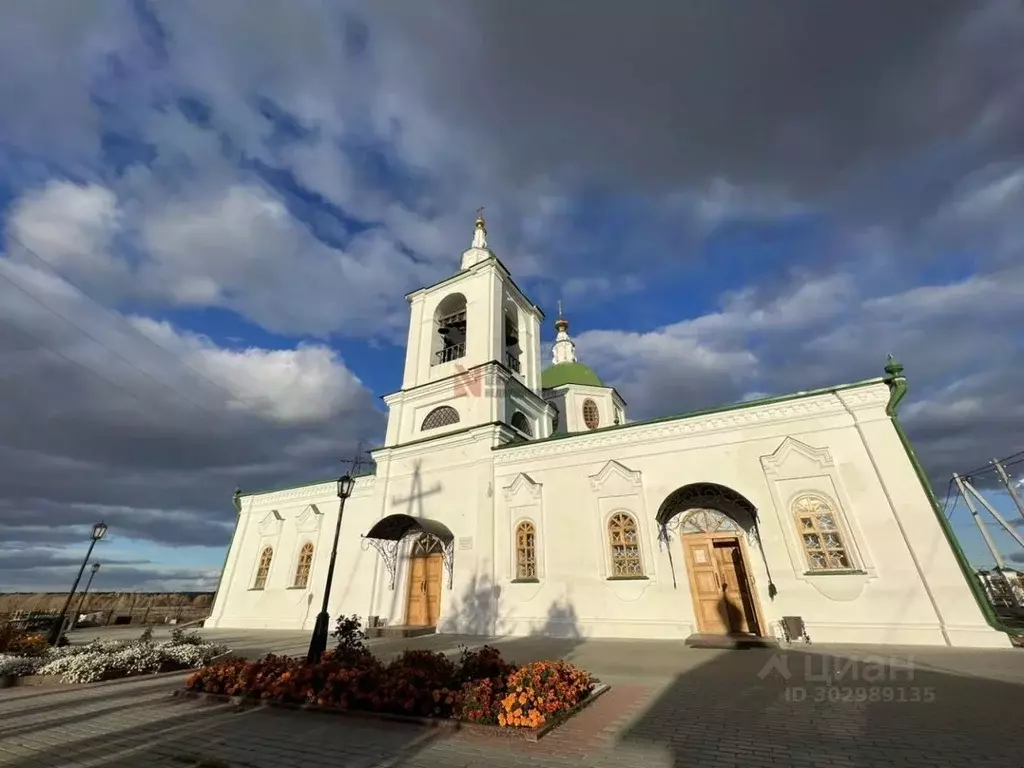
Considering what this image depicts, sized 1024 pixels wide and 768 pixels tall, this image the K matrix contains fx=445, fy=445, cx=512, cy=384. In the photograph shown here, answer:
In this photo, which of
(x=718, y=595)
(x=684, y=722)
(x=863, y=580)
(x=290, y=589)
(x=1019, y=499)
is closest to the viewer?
(x=684, y=722)

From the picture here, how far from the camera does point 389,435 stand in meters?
19.0

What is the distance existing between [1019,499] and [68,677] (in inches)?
1607

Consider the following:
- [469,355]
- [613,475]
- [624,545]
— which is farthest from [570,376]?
[624,545]

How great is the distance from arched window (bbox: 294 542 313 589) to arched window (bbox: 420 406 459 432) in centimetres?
743

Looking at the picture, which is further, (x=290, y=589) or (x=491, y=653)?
(x=290, y=589)

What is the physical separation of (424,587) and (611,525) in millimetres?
7269

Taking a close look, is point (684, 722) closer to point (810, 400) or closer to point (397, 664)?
point (397, 664)

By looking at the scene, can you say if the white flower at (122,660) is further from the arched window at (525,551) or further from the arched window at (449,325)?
the arched window at (449,325)

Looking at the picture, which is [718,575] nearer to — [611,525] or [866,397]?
[611,525]

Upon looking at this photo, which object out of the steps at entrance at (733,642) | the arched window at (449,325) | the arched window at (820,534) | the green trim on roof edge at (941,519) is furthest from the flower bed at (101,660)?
the green trim on roof edge at (941,519)

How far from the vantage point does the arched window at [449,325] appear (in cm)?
2092

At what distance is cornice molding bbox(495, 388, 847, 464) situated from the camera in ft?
40.2

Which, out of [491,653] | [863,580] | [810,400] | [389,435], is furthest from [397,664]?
[389,435]

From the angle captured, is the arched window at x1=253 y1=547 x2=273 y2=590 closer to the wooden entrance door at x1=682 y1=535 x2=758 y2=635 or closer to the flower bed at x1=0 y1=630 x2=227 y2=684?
the flower bed at x1=0 y1=630 x2=227 y2=684
